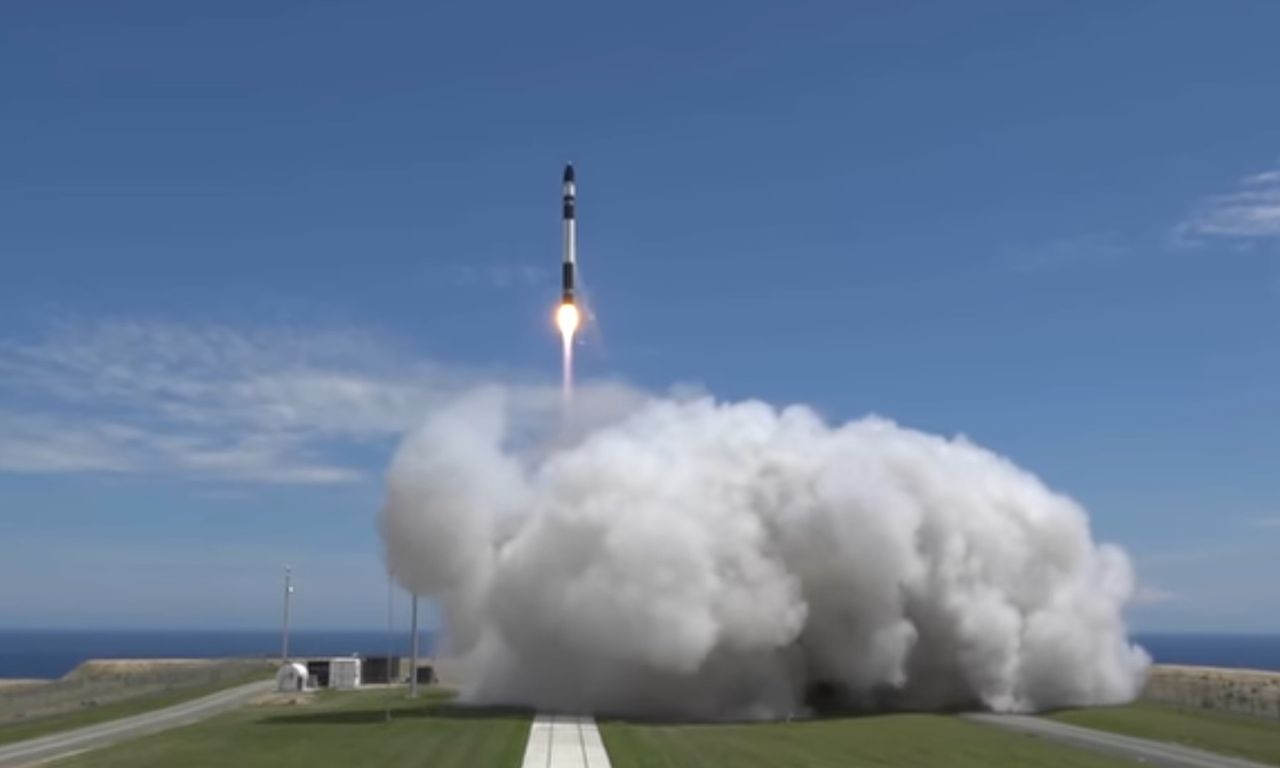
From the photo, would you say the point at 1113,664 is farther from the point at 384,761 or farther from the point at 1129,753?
the point at 384,761

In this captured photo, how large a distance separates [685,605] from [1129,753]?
2079 centimetres

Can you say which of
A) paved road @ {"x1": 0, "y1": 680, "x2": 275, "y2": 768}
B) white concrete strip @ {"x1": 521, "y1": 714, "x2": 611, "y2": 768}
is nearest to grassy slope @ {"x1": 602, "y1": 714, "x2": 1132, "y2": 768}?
white concrete strip @ {"x1": 521, "y1": 714, "x2": 611, "y2": 768}

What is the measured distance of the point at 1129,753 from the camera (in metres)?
43.4

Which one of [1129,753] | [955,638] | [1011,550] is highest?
[1011,550]

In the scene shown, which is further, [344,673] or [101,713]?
[344,673]

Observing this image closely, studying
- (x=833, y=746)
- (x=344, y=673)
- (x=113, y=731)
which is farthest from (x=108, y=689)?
(x=833, y=746)

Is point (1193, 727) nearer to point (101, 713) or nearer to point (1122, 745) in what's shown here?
point (1122, 745)

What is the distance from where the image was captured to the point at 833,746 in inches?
1742

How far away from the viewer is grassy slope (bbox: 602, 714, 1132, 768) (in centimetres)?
3975

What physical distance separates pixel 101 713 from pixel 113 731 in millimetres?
11814

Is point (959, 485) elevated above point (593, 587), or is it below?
above

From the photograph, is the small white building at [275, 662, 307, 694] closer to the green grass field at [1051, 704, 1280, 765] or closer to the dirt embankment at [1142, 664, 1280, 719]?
the green grass field at [1051, 704, 1280, 765]

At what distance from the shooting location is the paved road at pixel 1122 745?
4116 cm

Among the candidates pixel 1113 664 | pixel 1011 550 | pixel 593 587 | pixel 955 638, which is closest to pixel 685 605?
pixel 593 587
